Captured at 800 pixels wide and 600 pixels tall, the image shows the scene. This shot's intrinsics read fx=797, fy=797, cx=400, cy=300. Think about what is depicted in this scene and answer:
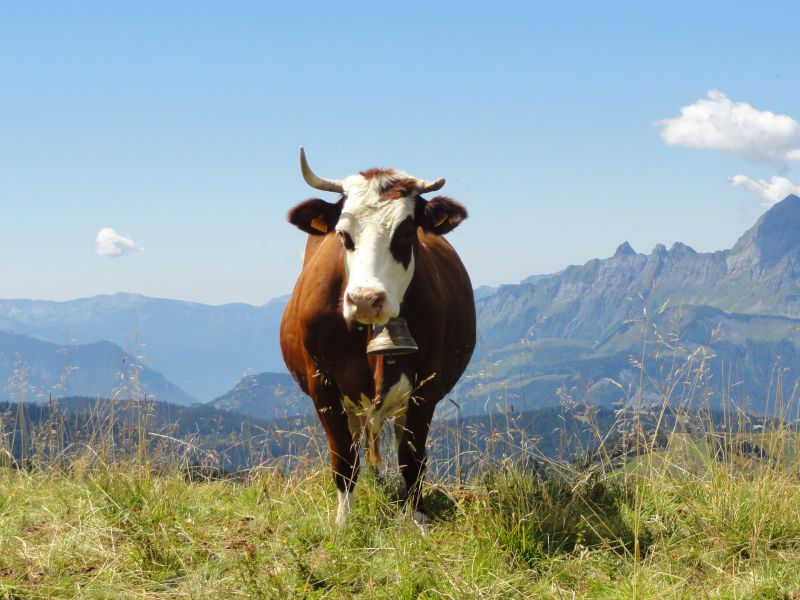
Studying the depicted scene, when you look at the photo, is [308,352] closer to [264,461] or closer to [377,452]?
[377,452]

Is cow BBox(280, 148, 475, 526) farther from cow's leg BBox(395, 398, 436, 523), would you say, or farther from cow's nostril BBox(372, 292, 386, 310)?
cow's nostril BBox(372, 292, 386, 310)

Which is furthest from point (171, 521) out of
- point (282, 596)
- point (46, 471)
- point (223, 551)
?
point (46, 471)

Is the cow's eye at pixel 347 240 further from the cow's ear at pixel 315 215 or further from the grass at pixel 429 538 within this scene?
the grass at pixel 429 538

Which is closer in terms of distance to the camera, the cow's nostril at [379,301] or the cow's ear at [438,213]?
the cow's nostril at [379,301]

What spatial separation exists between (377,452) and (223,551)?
2.70 m

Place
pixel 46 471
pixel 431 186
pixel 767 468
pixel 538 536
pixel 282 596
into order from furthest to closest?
pixel 46 471, pixel 431 186, pixel 767 468, pixel 538 536, pixel 282 596

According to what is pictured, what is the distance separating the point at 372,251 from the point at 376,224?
30 centimetres

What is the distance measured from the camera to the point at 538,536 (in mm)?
5730

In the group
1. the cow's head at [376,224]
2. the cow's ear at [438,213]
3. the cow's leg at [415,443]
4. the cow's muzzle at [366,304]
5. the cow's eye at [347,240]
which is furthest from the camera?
the cow's ear at [438,213]

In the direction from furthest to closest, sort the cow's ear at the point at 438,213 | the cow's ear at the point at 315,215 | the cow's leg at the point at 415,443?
1. the cow's ear at the point at 315,215
2. the cow's ear at the point at 438,213
3. the cow's leg at the point at 415,443

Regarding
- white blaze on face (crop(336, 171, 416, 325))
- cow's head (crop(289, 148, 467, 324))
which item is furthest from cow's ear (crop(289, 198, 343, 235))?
white blaze on face (crop(336, 171, 416, 325))

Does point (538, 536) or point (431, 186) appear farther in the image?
point (431, 186)

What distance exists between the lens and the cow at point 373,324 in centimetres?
668

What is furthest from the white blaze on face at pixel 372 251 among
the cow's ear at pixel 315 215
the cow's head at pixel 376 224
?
the cow's ear at pixel 315 215
